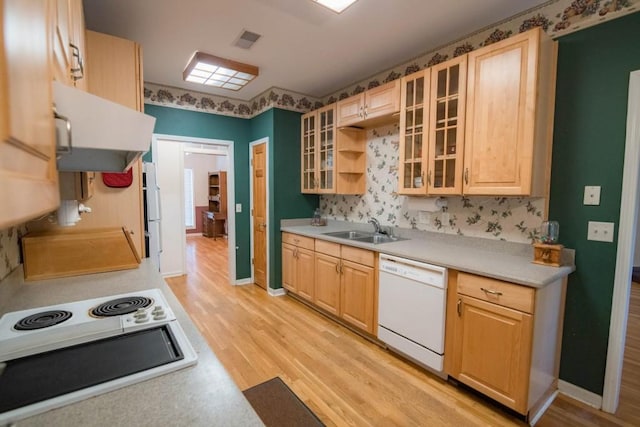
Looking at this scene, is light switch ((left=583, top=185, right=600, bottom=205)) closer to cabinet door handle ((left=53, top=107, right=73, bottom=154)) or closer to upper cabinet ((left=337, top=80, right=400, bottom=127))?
upper cabinet ((left=337, top=80, right=400, bottom=127))

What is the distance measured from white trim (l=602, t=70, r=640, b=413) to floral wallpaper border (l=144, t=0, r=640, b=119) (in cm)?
47

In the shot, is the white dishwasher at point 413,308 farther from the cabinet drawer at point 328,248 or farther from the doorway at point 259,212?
the doorway at point 259,212

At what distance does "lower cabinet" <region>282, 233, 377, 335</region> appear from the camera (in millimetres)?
2636

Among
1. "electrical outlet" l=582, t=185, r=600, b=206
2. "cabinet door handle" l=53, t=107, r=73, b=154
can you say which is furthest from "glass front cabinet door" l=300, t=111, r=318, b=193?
"cabinet door handle" l=53, t=107, r=73, b=154

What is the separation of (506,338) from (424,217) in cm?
130

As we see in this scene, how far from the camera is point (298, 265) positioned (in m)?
3.53

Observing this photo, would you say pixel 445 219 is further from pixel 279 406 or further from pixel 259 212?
pixel 259 212

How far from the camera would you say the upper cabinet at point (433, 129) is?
2209mm

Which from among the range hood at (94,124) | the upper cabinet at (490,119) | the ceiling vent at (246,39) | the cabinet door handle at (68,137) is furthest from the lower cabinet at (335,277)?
the cabinet door handle at (68,137)

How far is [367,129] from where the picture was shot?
11.2 ft

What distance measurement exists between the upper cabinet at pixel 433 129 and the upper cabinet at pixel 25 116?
7.43 feet

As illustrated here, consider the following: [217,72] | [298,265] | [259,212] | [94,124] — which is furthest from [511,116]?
[259,212]

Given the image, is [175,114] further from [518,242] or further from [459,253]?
[518,242]

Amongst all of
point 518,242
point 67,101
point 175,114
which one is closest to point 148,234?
point 175,114
